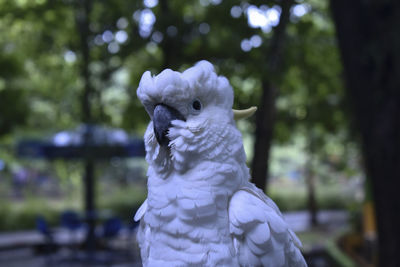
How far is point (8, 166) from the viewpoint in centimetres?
1102

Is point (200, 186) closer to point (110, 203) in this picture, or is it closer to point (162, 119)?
point (162, 119)

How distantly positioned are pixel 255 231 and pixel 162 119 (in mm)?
447

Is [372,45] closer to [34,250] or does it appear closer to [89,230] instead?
[89,230]

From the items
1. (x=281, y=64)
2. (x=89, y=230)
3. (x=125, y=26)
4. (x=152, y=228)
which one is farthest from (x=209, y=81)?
(x=89, y=230)

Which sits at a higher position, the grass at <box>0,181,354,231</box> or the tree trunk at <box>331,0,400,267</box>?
the tree trunk at <box>331,0,400,267</box>

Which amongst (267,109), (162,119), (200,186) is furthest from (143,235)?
(267,109)

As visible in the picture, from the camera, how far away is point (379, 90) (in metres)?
2.90

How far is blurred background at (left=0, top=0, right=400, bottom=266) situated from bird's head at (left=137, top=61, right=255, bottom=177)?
0.91 meters

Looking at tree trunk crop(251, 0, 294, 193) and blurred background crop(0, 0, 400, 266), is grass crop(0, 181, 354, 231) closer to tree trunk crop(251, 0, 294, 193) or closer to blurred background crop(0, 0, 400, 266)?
blurred background crop(0, 0, 400, 266)

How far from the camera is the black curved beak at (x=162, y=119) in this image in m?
1.21

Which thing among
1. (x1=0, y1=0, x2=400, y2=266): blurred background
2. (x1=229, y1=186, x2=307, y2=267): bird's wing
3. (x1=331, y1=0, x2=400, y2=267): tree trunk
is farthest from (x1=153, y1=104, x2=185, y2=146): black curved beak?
(x1=331, y1=0, x2=400, y2=267): tree trunk

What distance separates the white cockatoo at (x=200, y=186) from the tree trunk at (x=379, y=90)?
1.91 m

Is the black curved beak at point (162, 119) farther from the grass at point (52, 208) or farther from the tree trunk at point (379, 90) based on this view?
the grass at point (52, 208)

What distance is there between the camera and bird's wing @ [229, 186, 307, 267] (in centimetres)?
123
